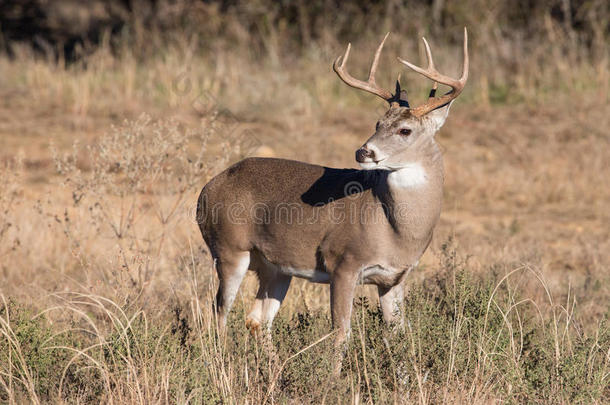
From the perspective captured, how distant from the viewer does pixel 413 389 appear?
5.52m

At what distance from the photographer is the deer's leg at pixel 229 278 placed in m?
6.36

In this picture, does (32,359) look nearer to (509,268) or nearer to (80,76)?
(509,268)

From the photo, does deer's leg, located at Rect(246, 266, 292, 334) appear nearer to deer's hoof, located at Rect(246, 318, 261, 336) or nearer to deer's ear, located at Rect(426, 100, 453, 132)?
deer's hoof, located at Rect(246, 318, 261, 336)

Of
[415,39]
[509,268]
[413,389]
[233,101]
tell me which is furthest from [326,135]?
[413,389]

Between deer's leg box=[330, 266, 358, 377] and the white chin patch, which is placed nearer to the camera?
the white chin patch

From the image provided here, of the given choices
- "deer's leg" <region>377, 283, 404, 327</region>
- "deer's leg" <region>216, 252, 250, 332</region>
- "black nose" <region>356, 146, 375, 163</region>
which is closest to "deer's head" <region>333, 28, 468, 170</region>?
"black nose" <region>356, 146, 375, 163</region>

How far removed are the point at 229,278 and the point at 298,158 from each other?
6453 mm

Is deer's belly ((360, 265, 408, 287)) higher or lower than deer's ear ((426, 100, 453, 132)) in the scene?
lower

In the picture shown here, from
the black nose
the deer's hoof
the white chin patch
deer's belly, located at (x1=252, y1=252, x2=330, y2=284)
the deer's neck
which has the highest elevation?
the black nose

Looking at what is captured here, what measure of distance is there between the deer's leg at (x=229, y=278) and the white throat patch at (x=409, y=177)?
1308 mm

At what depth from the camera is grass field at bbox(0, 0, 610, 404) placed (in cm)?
535

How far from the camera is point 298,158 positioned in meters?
12.7

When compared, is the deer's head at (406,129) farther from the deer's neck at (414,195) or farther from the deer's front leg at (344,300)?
the deer's front leg at (344,300)

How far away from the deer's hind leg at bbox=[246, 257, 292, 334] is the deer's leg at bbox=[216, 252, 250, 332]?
210 mm
